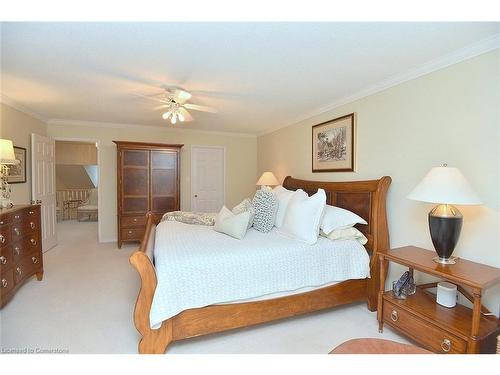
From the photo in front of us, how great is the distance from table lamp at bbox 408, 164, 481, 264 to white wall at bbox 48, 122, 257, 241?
412cm

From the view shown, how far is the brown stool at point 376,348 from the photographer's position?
111 cm

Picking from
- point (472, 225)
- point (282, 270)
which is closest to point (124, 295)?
point (282, 270)

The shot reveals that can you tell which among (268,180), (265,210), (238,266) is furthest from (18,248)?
(268,180)

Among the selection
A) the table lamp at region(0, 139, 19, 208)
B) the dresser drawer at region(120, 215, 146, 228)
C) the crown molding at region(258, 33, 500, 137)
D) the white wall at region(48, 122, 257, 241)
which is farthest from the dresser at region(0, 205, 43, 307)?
the crown molding at region(258, 33, 500, 137)

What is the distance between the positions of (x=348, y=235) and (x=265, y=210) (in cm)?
91

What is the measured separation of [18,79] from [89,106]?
Result: 997 millimetres

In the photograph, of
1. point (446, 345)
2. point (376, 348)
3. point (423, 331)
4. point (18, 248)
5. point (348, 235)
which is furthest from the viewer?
point (18, 248)

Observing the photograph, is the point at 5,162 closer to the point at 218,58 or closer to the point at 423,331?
the point at 218,58

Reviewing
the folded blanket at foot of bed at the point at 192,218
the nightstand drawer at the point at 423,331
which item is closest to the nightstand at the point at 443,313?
the nightstand drawer at the point at 423,331

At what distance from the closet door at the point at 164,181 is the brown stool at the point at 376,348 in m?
4.04

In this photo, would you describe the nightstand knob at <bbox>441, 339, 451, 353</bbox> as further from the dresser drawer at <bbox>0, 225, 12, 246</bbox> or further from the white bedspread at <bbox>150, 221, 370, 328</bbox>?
the dresser drawer at <bbox>0, 225, 12, 246</bbox>

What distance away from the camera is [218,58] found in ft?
6.89
